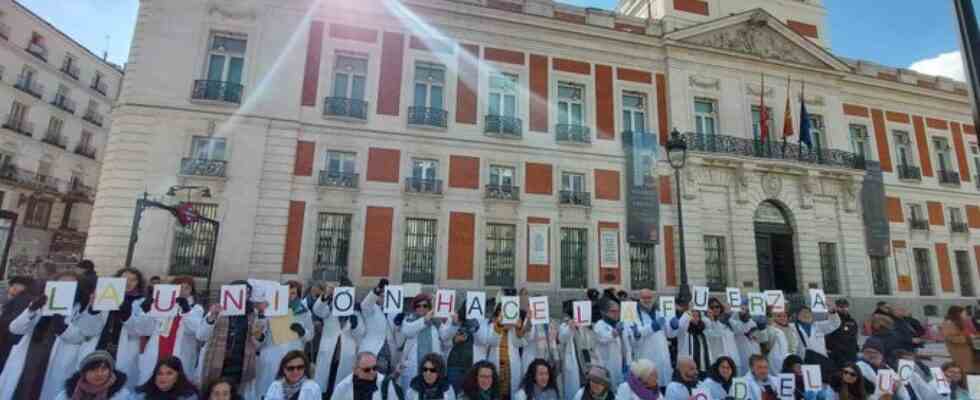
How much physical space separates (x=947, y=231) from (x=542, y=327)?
926 inches

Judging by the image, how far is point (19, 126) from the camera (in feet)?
85.0

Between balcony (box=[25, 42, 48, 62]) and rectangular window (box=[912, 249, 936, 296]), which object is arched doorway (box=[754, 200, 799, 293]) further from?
balcony (box=[25, 42, 48, 62])

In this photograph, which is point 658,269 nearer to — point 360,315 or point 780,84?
point 780,84

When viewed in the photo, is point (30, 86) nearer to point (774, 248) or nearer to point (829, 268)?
point (774, 248)

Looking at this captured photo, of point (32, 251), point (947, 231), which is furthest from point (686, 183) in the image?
point (32, 251)

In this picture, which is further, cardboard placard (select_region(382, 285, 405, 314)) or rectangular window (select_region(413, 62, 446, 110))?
rectangular window (select_region(413, 62, 446, 110))

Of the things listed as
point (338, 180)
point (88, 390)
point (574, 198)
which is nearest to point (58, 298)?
point (88, 390)

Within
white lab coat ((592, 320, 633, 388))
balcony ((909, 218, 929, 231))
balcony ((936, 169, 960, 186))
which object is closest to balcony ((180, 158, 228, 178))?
white lab coat ((592, 320, 633, 388))

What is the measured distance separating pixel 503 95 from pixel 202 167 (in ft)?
31.6

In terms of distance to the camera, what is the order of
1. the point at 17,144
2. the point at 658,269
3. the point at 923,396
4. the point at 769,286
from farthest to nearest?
the point at 17,144 → the point at 769,286 → the point at 658,269 → the point at 923,396

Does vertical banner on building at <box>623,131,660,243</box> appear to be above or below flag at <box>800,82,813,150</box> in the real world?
below

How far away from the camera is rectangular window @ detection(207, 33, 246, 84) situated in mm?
15281

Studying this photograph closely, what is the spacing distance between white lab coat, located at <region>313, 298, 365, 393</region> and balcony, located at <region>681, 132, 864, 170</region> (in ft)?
46.0

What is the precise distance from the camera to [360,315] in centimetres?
696
